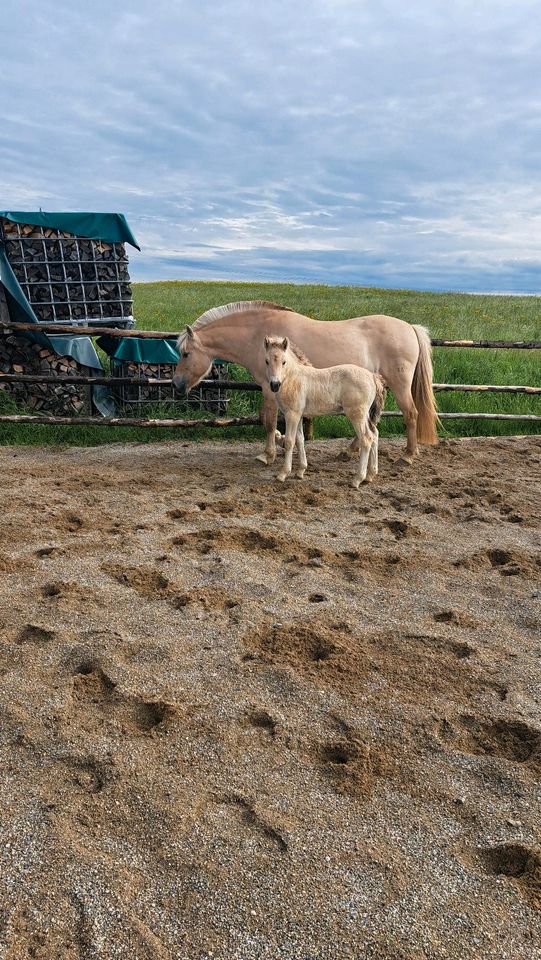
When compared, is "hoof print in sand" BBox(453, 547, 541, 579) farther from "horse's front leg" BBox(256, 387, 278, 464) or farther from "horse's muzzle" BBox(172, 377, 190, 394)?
"horse's muzzle" BBox(172, 377, 190, 394)

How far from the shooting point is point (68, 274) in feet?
30.7

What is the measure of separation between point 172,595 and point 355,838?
198 centimetres

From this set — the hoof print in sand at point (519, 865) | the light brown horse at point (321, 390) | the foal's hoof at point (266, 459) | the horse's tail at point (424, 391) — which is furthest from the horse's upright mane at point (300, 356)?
the hoof print in sand at point (519, 865)

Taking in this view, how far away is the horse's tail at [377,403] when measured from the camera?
6.38 meters

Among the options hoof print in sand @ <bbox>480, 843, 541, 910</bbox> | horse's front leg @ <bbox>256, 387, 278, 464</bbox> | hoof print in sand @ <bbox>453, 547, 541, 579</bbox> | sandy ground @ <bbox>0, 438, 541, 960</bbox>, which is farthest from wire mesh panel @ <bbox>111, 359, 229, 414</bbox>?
hoof print in sand @ <bbox>480, 843, 541, 910</bbox>

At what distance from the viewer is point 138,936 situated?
182cm

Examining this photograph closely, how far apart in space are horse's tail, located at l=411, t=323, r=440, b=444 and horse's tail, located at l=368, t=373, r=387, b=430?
860 millimetres

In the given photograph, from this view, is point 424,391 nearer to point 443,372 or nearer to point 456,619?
point 443,372

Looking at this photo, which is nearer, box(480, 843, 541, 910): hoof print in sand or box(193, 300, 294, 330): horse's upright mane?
box(480, 843, 541, 910): hoof print in sand

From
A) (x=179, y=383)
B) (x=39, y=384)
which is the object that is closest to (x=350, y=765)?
(x=179, y=383)

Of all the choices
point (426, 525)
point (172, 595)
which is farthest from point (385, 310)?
point (172, 595)

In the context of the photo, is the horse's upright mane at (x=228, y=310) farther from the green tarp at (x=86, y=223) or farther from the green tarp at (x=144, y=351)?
the green tarp at (x=86, y=223)

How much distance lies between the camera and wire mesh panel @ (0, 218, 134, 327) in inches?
352

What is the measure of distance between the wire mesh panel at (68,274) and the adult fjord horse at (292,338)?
10.3ft
